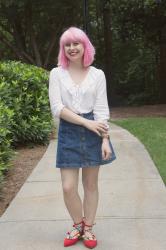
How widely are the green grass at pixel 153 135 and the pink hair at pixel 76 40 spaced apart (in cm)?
294

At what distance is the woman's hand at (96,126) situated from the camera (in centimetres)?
409

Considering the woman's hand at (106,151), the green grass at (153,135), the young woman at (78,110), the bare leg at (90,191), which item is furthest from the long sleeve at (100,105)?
the green grass at (153,135)

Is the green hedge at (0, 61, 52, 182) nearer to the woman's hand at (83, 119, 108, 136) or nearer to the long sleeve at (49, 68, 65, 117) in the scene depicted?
the long sleeve at (49, 68, 65, 117)

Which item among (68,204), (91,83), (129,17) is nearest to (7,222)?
(68,204)

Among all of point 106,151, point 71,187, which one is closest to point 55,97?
point 106,151

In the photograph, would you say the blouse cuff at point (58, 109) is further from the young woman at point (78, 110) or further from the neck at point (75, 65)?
the neck at point (75, 65)

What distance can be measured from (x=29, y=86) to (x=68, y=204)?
548 centimetres

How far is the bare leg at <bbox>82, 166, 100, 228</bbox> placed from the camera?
170 inches

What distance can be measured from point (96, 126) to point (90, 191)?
59cm

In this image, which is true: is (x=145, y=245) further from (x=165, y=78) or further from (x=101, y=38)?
(x=101, y=38)

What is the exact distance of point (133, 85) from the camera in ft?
83.6

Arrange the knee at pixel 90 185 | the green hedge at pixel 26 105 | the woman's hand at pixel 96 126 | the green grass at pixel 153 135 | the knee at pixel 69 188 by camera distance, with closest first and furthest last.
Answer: the woman's hand at pixel 96 126 < the knee at pixel 69 188 < the knee at pixel 90 185 < the green grass at pixel 153 135 < the green hedge at pixel 26 105

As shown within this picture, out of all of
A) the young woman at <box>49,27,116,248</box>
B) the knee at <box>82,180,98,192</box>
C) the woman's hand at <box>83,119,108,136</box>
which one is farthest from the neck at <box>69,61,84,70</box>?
the knee at <box>82,180,98,192</box>

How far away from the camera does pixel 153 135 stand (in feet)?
34.0
